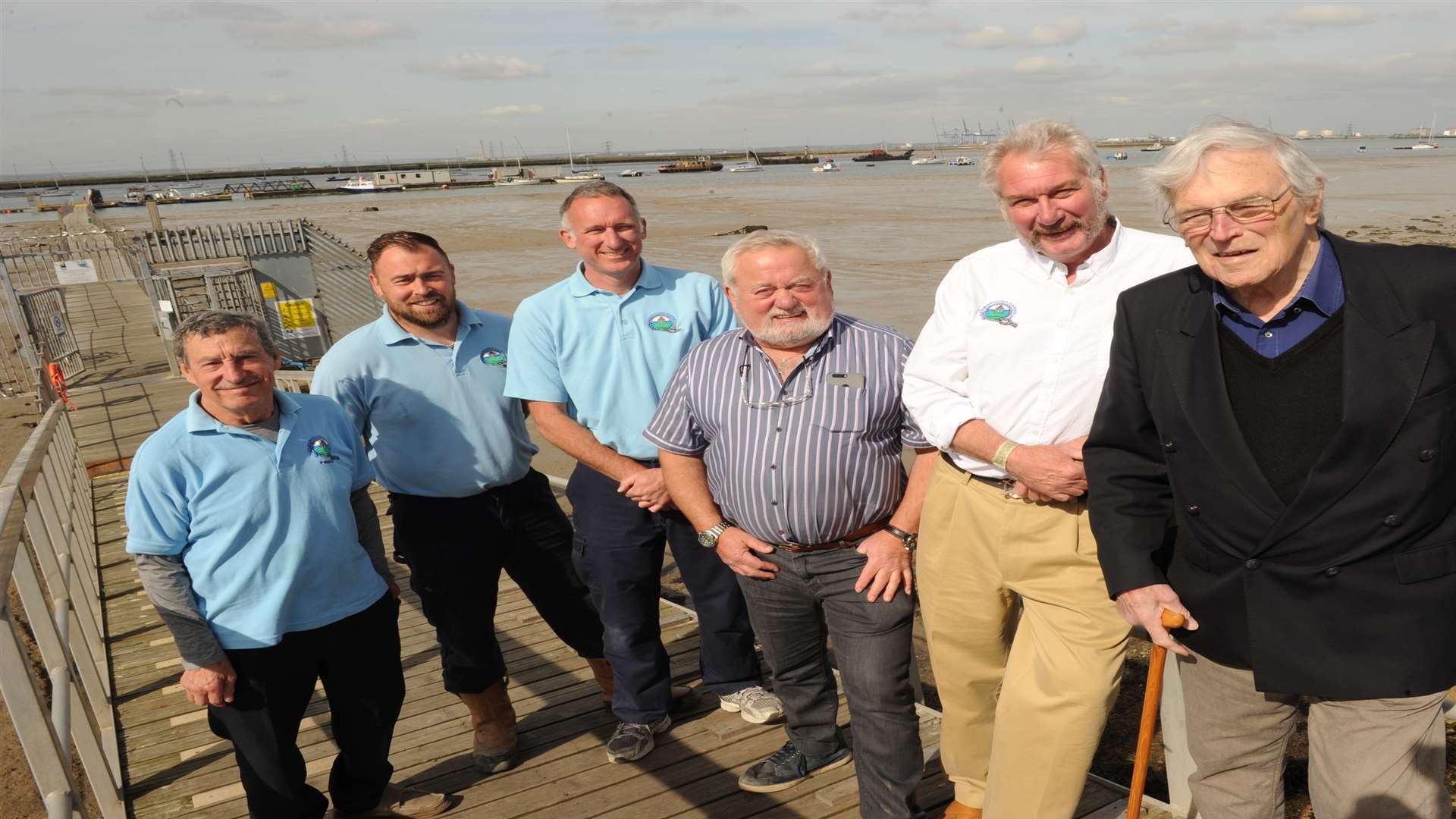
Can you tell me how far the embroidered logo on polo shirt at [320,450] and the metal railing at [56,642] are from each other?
0.83 metres

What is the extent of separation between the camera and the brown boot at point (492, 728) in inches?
143

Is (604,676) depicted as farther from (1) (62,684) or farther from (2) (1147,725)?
(2) (1147,725)

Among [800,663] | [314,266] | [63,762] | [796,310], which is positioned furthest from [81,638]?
[314,266]

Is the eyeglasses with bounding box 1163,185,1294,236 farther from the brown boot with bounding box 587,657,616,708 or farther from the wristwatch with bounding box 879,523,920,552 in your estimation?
the brown boot with bounding box 587,657,616,708

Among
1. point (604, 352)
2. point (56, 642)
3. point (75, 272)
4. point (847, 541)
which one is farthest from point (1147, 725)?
point (75, 272)

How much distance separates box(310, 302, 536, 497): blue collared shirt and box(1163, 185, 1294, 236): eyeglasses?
2.45m

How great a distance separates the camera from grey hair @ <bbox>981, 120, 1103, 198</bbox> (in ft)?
8.05

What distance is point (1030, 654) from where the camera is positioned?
2.66m

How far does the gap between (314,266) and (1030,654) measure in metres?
15.8

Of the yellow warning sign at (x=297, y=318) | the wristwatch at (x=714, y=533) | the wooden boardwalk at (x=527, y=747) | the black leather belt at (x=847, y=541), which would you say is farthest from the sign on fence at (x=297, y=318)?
the black leather belt at (x=847, y=541)

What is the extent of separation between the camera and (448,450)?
3.53 meters

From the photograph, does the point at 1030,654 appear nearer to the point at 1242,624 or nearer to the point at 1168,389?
the point at 1242,624

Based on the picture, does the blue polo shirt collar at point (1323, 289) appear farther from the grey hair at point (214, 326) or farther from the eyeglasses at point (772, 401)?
the grey hair at point (214, 326)

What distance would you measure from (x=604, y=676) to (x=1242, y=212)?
307cm
